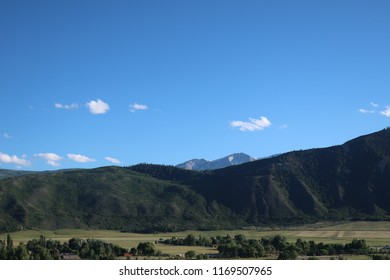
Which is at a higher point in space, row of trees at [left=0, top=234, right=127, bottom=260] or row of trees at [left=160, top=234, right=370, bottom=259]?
row of trees at [left=0, top=234, right=127, bottom=260]

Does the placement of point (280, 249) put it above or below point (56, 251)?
below

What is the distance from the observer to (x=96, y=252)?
306 feet

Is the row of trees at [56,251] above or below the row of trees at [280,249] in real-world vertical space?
above

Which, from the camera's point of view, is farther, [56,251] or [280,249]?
[280,249]

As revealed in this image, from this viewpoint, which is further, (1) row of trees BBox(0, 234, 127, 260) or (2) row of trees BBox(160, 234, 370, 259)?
(2) row of trees BBox(160, 234, 370, 259)

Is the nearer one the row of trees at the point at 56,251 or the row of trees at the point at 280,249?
the row of trees at the point at 56,251

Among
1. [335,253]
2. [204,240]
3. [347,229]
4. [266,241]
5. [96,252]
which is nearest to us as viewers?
[96,252]
